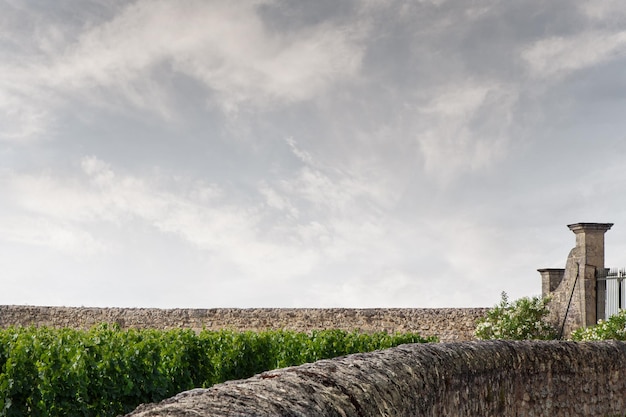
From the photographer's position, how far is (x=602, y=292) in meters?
19.5

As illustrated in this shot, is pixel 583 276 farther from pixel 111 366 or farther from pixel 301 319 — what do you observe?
pixel 111 366

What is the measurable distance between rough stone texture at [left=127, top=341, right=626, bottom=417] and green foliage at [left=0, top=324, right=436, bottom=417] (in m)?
3.36

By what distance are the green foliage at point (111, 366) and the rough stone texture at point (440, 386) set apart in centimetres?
336

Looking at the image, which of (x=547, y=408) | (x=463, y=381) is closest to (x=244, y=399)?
(x=463, y=381)

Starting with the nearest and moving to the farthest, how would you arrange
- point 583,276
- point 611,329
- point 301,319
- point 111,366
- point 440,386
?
point 440,386, point 111,366, point 611,329, point 583,276, point 301,319

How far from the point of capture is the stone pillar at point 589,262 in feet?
63.7

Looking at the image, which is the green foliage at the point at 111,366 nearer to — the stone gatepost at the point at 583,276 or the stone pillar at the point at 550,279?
the stone gatepost at the point at 583,276

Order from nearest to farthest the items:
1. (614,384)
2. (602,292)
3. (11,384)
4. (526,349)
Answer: (11,384) → (526,349) → (614,384) → (602,292)

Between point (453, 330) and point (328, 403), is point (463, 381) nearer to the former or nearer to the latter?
point (328, 403)

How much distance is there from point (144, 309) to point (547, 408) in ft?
58.1

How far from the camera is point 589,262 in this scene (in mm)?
19500

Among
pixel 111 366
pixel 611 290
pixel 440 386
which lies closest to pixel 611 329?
pixel 611 290

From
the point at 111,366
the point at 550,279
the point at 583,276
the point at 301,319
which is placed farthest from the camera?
the point at 301,319

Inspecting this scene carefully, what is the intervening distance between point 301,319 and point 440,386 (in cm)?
1629
